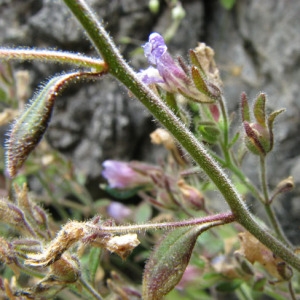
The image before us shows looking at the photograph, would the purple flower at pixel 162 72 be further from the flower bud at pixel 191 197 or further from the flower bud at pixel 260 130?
the flower bud at pixel 191 197

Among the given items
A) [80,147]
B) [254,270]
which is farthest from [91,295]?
[80,147]

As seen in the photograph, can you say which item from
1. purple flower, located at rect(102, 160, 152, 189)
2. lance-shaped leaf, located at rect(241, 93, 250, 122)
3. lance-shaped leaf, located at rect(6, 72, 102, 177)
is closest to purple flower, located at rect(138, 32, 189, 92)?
lance-shaped leaf, located at rect(241, 93, 250, 122)

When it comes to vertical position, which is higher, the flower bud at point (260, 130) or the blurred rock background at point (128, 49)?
Result: the blurred rock background at point (128, 49)

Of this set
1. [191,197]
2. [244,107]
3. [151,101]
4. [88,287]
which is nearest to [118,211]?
[191,197]

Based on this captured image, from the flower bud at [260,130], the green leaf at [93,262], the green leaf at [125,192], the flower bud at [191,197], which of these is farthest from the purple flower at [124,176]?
the flower bud at [260,130]

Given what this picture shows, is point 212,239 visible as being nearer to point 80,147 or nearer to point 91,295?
point 91,295

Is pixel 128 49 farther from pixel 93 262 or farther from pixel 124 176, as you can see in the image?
pixel 93 262
